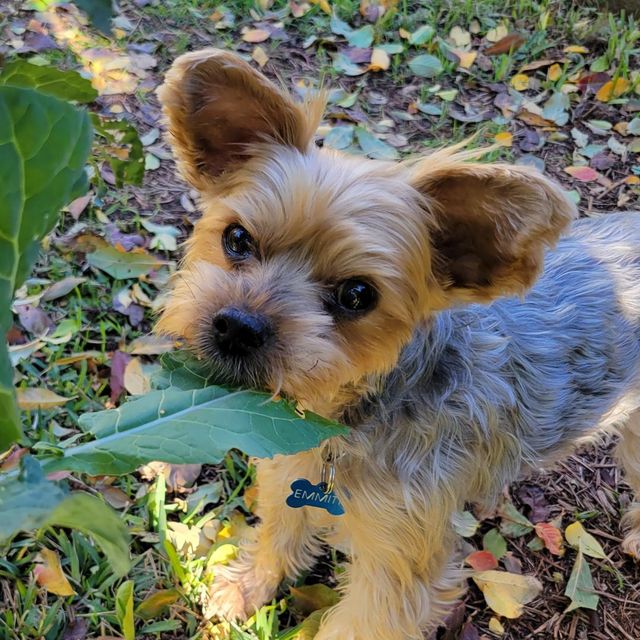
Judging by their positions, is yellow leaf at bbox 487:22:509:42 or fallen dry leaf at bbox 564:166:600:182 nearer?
fallen dry leaf at bbox 564:166:600:182

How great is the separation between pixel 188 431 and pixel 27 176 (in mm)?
674

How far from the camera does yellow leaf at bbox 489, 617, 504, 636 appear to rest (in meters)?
3.46

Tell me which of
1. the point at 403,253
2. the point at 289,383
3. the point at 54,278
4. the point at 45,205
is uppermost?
the point at 45,205

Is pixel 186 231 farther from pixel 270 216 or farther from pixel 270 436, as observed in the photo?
pixel 270 436

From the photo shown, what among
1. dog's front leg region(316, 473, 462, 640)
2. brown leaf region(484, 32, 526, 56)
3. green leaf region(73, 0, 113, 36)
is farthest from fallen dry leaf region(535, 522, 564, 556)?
brown leaf region(484, 32, 526, 56)

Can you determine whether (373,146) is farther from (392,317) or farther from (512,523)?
(392,317)

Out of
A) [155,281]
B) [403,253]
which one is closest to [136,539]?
[155,281]

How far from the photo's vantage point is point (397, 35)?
6.42 metres

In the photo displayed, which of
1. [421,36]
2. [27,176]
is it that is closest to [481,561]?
[27,176]

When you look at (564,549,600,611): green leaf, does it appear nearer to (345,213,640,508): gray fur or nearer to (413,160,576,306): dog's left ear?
(345,213,640,508): gray fur

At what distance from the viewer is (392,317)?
2.41 m

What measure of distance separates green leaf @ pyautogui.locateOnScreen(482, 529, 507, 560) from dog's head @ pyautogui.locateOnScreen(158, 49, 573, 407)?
5.73 ft

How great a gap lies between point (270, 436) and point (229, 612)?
205 centimetres

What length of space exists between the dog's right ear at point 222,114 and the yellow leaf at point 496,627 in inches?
96.8
